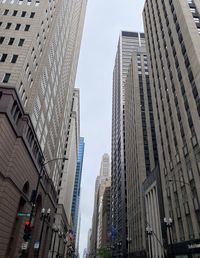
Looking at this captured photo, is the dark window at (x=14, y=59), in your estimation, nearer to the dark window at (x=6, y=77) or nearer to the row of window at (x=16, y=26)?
the dark window at (x=6, y=77)

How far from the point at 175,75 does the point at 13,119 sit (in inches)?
1246

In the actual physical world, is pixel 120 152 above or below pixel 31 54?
above

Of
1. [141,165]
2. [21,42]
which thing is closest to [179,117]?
[21,42]

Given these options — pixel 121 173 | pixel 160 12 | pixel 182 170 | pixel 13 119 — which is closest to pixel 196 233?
pixel 182 170

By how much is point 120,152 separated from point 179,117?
78.6 meters

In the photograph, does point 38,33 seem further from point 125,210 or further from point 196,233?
point 125,210

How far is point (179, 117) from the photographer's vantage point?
4281 centimetres

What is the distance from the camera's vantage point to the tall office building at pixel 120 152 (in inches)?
3989

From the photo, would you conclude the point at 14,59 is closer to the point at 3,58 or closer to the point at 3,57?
the point at 3,58

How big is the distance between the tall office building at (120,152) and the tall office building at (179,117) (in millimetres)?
56467

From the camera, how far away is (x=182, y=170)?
127 ft

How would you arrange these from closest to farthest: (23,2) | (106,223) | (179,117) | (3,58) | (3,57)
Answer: (3,58), (3,57), (179,117), (23,2), (106,223)

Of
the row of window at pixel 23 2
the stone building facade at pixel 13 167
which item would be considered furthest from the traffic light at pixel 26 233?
the row of window at pixel 23 2

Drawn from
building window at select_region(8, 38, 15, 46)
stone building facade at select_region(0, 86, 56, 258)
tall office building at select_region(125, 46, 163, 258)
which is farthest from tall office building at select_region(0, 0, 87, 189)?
tall office building at select_region(125, 46, 163, 258)
